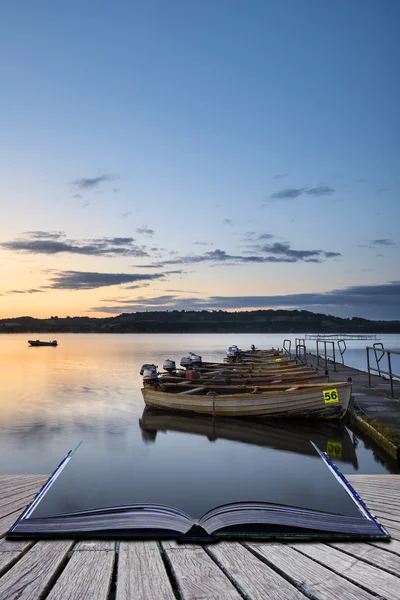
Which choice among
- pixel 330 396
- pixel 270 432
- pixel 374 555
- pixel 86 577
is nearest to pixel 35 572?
pixel 86 577

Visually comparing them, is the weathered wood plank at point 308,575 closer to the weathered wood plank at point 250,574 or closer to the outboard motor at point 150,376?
the weathered wood plank at point 250,574

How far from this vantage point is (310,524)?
4434 millimetres

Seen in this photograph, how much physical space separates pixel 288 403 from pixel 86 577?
1488 centimetres

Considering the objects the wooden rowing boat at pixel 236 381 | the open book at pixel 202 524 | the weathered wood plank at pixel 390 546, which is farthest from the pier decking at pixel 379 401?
the weathered wood plank at pixel 390 546

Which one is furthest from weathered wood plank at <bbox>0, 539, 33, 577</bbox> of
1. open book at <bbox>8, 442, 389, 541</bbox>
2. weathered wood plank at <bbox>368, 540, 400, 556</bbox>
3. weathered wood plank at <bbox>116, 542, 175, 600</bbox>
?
weathered wood plank at <bbox>368, 540, 400, 556</bbox>

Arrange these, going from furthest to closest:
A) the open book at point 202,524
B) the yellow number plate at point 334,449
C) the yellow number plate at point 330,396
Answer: the yellow number plate at point 330,396 → the yellow number plate at point 334,449 → the open book at point 202,524

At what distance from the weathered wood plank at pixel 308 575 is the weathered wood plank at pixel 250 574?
0.08 m

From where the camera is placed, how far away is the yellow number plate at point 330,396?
16.6 m

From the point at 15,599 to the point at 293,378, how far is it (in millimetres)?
19911

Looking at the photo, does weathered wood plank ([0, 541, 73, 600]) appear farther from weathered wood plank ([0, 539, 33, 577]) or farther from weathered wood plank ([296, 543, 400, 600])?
weathered wood plank ([296, 543, 400, 600])

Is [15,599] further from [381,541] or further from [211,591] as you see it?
[381,541]

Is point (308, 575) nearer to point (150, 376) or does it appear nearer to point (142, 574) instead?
point (142, 574)

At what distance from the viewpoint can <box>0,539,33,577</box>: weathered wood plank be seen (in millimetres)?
3555

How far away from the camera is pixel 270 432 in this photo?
17.4 metres
